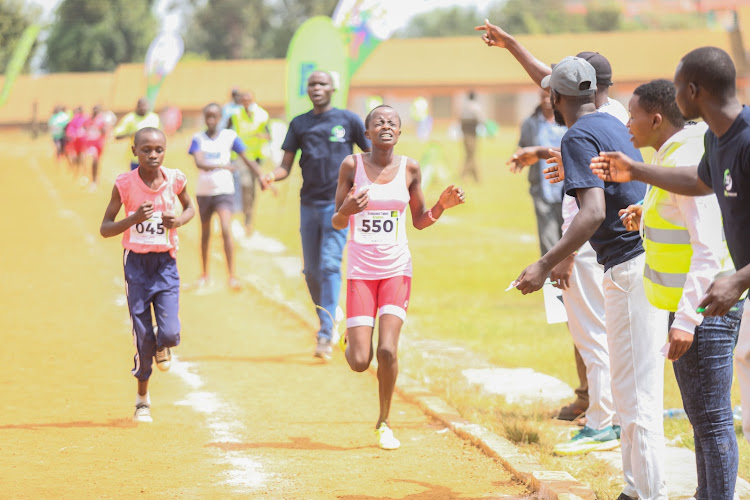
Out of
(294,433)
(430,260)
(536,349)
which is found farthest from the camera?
(430,260)

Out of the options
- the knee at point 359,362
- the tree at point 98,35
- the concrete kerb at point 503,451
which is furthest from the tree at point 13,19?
the tree at point 98,35

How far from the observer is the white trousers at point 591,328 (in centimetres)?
662

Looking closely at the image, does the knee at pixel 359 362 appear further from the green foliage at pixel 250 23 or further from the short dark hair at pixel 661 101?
the green foliage at pixel 250 23

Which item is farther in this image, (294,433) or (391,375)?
(294,433)

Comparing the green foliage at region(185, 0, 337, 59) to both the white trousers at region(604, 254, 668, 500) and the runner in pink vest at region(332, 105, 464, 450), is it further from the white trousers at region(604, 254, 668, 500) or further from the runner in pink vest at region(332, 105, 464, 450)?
the white trousers at region(604, 254, 668, 500)

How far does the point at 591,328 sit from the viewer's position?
265 inches

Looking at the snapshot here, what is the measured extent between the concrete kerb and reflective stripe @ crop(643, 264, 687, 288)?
138 centimetres

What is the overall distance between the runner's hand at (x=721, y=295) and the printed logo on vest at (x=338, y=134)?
579 cm

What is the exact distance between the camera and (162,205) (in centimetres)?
728

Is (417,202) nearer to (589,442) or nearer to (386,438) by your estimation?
(386,438)

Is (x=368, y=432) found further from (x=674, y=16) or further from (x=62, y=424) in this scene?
(x=674, y=16)

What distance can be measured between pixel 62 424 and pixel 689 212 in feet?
15.7

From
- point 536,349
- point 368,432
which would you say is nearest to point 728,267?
point 368,432

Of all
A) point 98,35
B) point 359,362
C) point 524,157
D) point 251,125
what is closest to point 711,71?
point 524,157
